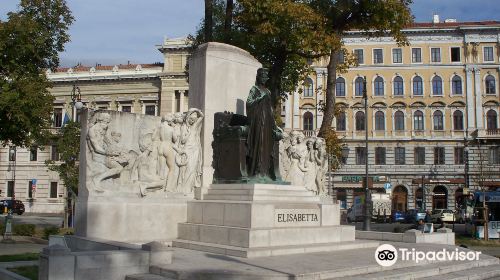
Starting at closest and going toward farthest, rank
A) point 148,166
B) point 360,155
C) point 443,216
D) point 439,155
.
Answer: point 148,166
point 443,216
point 439,155
point 360,155

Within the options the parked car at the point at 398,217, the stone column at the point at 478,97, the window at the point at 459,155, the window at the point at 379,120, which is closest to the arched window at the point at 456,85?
the stone column at the point at 478,97

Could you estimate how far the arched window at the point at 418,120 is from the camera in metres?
62.8

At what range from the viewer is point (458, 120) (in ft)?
204

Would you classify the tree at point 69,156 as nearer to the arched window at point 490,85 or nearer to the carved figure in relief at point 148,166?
the carved figure in relief at point 148,166

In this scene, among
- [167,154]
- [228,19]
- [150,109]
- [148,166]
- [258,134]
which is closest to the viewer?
[258,134]

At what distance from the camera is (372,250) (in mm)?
13477

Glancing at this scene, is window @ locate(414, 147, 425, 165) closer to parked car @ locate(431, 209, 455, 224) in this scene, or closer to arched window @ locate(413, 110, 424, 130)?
arched window @ locate(413, 110, 424, 130)

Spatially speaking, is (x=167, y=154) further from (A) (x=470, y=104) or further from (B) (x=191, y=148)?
(A) (x=470, y=104)

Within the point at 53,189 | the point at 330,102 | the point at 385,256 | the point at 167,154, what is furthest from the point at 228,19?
the point at 53,189

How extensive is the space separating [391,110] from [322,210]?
171ft

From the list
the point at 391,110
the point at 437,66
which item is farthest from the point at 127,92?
the point at 437,66

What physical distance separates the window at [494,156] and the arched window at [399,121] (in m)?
9.58

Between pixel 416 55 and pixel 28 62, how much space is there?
165 ft

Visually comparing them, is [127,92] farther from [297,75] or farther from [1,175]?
→ [297,75]
